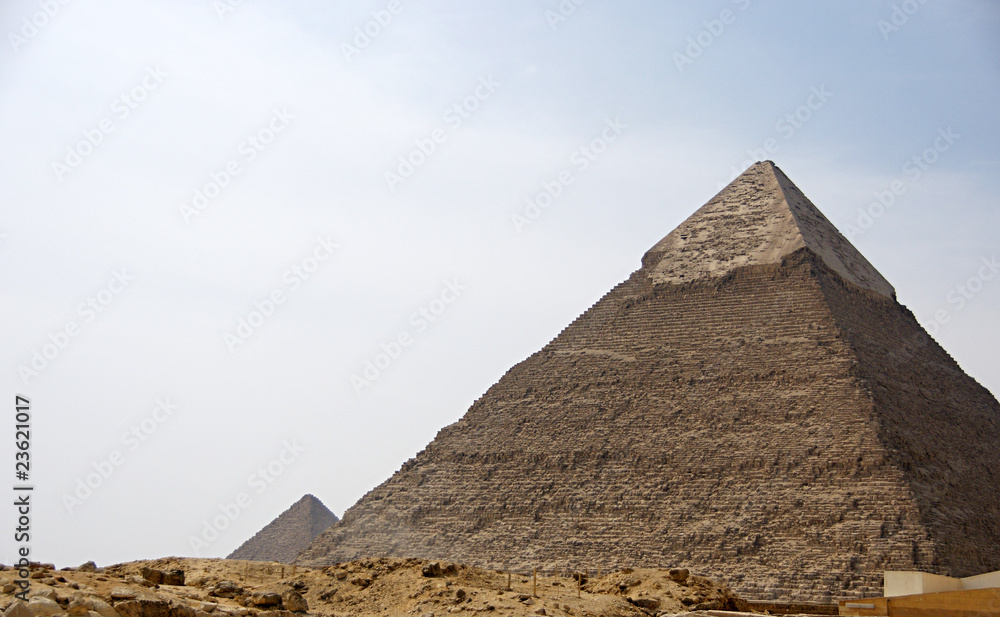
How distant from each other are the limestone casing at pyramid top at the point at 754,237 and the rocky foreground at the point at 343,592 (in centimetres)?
3261

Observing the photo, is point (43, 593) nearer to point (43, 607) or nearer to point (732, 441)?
point (43, 607)

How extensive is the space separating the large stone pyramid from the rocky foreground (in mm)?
20613

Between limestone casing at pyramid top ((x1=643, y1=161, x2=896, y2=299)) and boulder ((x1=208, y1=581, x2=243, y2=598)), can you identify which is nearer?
boulder ((x1=208, y1=581, x2=243, y2=598))

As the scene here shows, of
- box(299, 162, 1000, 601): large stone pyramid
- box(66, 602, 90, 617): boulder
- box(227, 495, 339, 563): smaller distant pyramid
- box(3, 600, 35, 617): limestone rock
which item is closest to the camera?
box(3, 600, 35, 617): limestone rock

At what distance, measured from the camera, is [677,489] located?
1598 inches

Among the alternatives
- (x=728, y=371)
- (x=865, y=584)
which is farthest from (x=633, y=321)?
(x=865, y=584)

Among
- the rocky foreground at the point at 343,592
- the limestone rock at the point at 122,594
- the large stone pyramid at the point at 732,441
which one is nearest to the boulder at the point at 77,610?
the rocky foreground at the point at 343,592

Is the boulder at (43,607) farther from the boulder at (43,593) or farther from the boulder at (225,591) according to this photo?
the boulder at (225,591)

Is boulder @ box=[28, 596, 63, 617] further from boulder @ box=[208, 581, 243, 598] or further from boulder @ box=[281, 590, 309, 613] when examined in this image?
boulder @ box=[208, 581, 243, 598]

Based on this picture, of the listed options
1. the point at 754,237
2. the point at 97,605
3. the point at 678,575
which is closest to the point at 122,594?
the point at 97,605

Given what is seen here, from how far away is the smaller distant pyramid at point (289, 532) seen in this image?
6291cm

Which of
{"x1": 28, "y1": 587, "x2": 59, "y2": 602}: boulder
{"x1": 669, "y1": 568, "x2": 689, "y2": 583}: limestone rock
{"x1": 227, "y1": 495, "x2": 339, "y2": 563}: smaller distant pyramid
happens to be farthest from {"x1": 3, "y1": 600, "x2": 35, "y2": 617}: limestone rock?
{"x1": 227, "y1": 495, "x2": 339, "y2": 563}: smaller distant pyramid

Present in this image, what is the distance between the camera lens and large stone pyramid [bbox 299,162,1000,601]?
122ft

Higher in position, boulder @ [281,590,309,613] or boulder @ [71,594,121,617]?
boulder @ [281,590,309,613]
